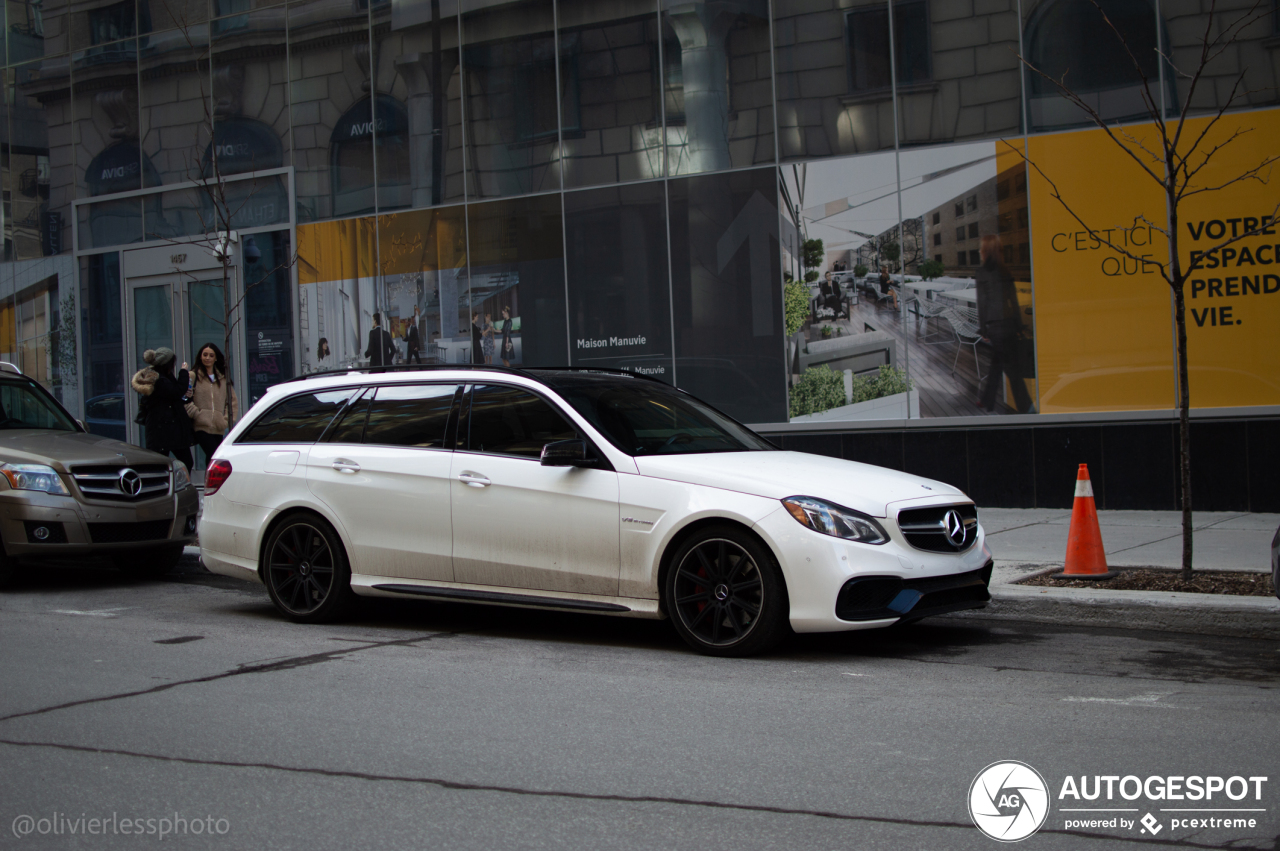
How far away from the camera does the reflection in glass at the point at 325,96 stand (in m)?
18.0

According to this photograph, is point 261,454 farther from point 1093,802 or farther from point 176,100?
point 176,100

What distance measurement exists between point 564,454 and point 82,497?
4.95 metres

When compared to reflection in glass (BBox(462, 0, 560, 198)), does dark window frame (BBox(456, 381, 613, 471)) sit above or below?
below

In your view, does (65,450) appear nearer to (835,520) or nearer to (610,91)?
(835,520)

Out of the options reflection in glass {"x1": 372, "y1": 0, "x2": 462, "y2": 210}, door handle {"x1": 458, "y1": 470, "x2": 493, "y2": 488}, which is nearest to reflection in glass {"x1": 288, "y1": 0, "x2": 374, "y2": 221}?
reflection in glass {"x1": 372, "y1": 0, "x2": 462, "y2": 210}

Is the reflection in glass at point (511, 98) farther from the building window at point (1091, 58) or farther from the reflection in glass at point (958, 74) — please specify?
the building window at point (1091, 58)

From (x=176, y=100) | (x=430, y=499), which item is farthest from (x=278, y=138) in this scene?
(x=430, y=499)

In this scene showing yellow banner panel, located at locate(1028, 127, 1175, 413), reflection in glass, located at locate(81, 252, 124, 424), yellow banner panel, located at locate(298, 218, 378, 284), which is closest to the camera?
yellow banner panel, located at locate(1028, 127, 1175, 413)

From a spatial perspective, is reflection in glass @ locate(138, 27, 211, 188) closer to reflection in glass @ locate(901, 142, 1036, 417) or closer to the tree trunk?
reflection in glass @ locate(901, 142, 1036, 417)

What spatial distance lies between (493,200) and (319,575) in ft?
31.5

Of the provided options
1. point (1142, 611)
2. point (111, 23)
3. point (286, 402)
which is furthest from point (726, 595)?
point (111, 23)

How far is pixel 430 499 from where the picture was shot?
297 inches

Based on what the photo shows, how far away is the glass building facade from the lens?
12.8 metres

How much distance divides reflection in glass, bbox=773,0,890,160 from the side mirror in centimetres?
817
